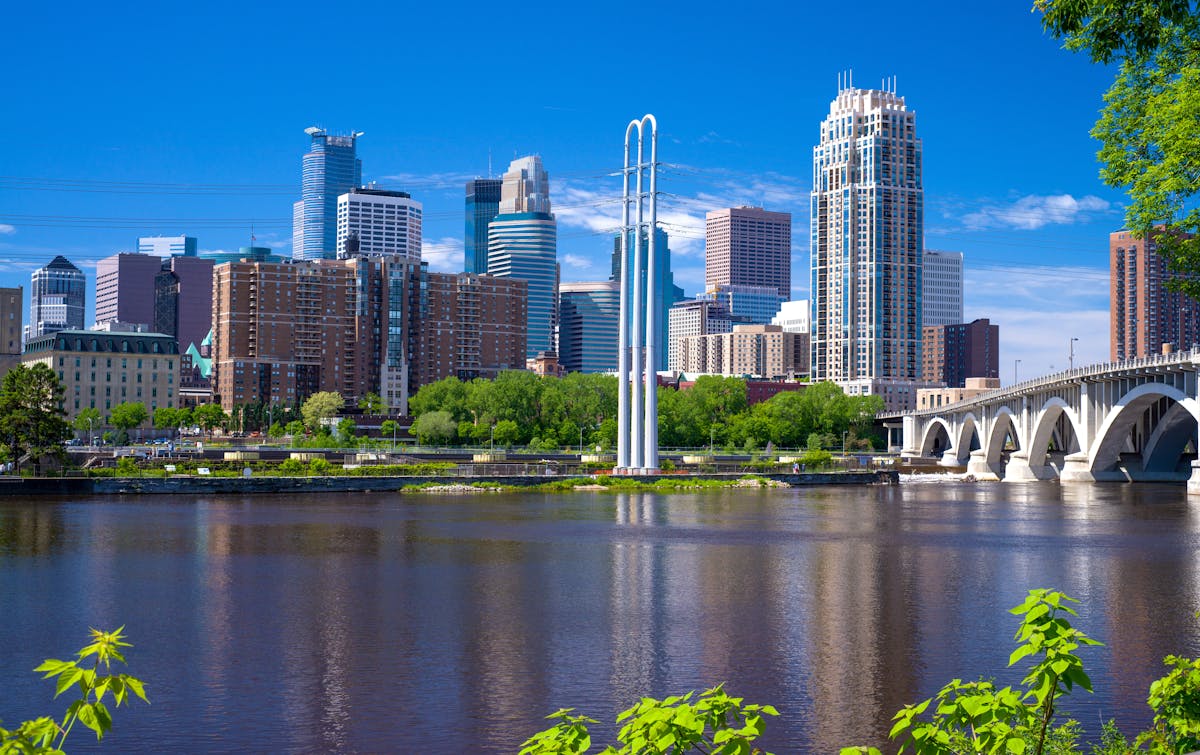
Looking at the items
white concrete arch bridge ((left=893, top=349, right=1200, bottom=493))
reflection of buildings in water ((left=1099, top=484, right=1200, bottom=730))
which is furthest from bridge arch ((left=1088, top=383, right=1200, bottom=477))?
reflection of buildings in water ((left=1099, top=484, right=1200, bottom=730))

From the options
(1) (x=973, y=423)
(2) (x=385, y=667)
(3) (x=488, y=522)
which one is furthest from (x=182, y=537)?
(1) (x=973, y=423)

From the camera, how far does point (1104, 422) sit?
385 feet

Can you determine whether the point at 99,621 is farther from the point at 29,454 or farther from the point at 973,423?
the point at 973,423

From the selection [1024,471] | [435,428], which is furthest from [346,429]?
[1024,471]


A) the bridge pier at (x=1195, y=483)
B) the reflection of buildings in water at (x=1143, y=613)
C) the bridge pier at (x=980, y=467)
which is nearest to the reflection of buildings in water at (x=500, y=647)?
the reflection of buildings in water at (x=1143, y=613)

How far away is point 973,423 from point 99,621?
15542 cm

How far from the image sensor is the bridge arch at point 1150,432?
108 m

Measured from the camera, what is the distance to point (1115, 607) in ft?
121

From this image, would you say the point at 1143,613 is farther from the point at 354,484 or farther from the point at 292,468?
the point at 292,468

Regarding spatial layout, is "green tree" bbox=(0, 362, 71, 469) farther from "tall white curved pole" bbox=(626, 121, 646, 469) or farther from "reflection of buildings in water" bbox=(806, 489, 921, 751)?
"reflection of buildings in water" bbox=(806, 489, 921, 751)

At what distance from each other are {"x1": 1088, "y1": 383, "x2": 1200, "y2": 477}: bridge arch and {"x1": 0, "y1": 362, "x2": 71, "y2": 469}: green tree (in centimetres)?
8481

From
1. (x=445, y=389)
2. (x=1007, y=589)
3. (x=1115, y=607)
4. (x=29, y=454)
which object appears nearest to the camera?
(x=1115, y=607)

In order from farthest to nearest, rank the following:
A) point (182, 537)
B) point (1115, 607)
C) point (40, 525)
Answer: point (40, 525), point (182, 537), point (1115, 607)

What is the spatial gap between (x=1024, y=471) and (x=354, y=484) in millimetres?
78771
